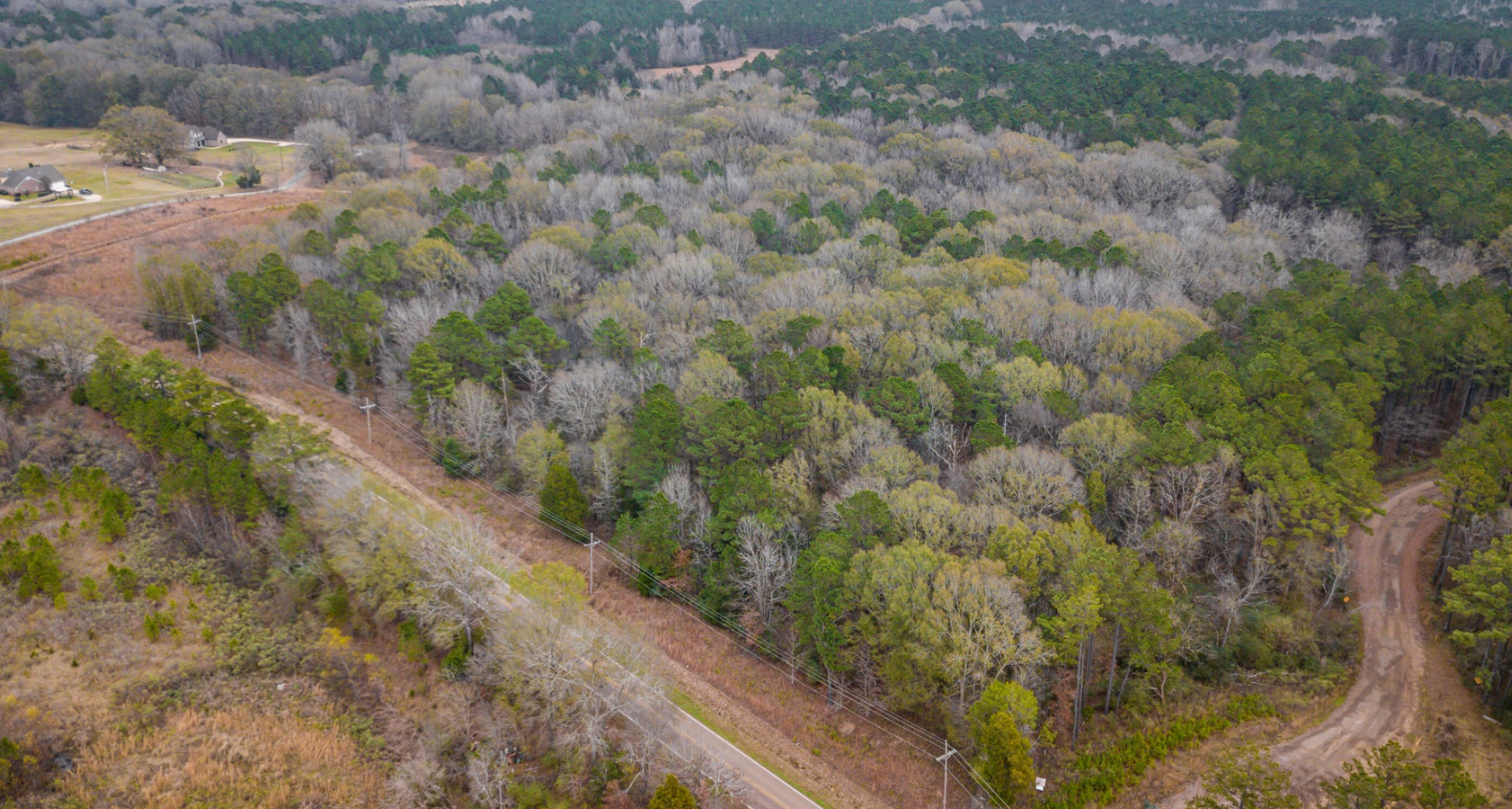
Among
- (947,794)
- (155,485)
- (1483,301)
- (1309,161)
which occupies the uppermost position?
(1309,161)

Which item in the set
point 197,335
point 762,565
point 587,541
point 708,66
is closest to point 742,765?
point 762,565

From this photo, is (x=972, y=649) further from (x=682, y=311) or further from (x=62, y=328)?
(x=62, y=328)

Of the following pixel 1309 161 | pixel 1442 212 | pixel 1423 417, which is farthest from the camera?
pixel 1309 161

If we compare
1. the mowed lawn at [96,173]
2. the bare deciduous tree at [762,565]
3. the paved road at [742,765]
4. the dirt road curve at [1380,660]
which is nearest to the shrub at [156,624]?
the paved road at [742,765]

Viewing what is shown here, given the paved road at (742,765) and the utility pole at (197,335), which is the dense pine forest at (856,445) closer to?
the utility pole at (197,335)

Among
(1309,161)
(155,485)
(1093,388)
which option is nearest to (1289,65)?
(1309,161)

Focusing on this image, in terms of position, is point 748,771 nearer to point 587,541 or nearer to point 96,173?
point 587,541

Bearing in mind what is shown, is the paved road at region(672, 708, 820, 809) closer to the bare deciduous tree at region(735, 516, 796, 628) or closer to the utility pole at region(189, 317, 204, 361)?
the bare deciduous tree at region(735, 516, 796, 628)
